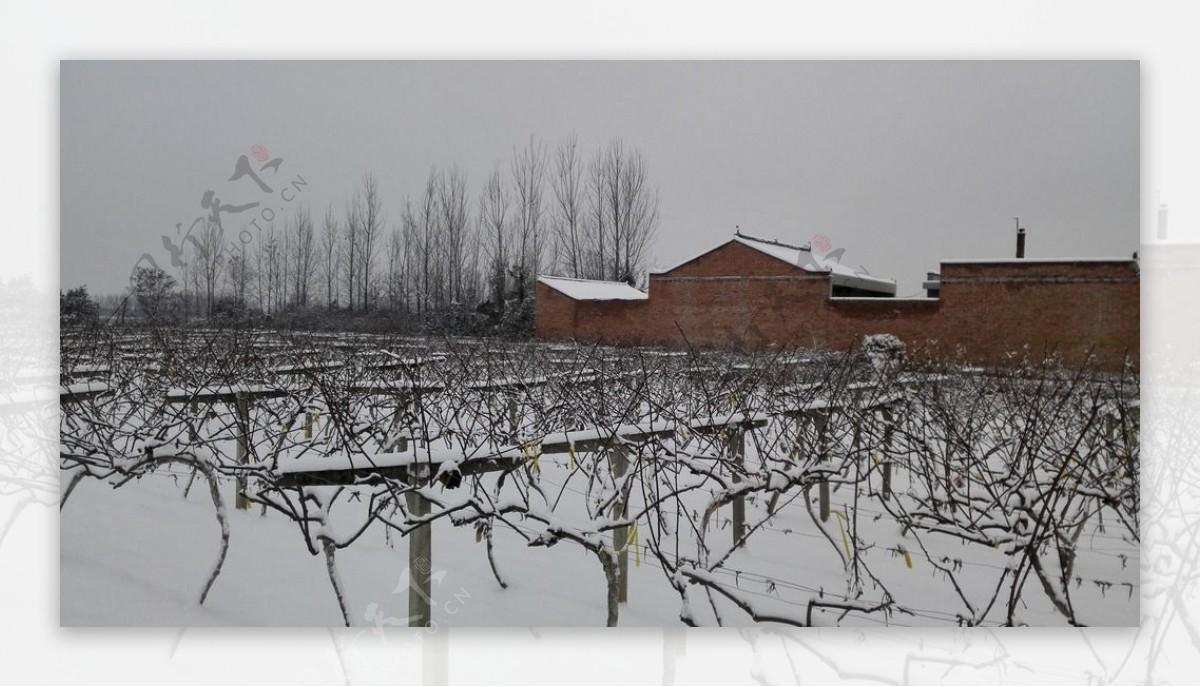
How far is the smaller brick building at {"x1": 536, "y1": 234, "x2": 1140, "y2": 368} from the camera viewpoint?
2.29 m

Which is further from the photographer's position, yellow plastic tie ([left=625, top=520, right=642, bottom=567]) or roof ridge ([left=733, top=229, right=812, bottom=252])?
roof ridge ([left=733, top=229, right=812, bottom=252])

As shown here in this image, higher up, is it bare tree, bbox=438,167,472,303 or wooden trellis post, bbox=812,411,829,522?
bare tree, bbox=438,167,472,303

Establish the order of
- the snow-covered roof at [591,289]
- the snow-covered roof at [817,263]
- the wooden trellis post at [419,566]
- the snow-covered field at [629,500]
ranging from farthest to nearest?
the snow-covered roof at [591,289] < the snow-covered roof at [817,263] < the wooden trellis post at [419,566] < the snow-covered field at [629,500]

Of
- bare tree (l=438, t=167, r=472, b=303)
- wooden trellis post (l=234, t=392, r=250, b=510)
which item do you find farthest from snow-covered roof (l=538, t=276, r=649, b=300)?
wooden trellis post (l=234, t=392, r=250, b=510)

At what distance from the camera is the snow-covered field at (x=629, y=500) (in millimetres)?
2168

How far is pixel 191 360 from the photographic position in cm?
264

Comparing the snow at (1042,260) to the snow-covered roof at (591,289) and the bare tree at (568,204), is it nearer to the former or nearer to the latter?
the snow-covered roof at (591,289)

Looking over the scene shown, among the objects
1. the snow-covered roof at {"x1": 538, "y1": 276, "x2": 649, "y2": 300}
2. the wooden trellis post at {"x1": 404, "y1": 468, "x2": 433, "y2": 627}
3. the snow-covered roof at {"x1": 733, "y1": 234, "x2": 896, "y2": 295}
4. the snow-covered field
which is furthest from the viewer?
the snow-covered roof at {"x1": 538, "y1": 276, "x2": 649, "y2": 300}

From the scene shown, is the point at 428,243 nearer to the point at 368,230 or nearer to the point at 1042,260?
the point at 368,230

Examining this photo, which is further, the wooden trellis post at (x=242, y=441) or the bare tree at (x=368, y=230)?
the bare tree at (x=368, y=230)

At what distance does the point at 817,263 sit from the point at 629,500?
0.85m

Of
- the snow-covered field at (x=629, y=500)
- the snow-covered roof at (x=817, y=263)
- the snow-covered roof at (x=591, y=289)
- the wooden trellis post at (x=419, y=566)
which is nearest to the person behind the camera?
the snow-covered field at (x=629, y=500)

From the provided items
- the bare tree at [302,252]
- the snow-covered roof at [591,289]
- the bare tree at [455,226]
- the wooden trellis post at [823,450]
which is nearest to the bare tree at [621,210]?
the snow-covered roof at [591,289]

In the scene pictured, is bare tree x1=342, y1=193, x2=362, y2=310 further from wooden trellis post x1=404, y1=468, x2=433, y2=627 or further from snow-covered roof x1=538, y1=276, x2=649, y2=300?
wooden trellis post x1=404, y1=468, x2=433, y2=627
